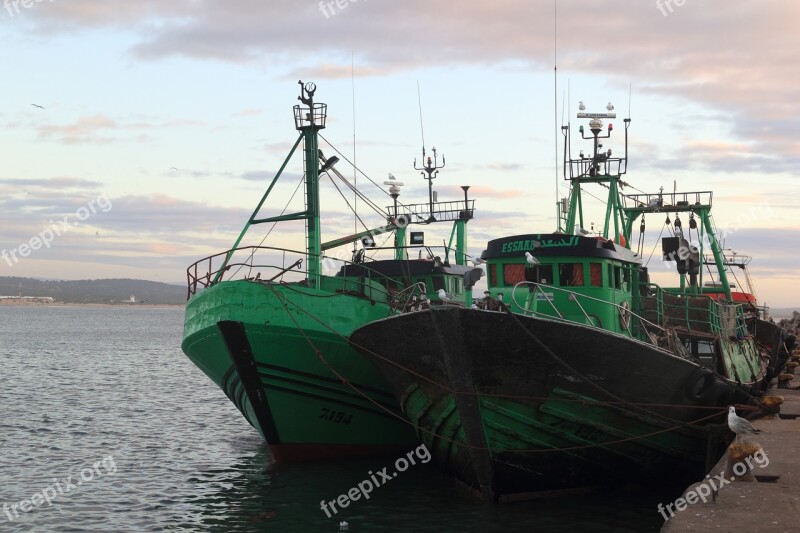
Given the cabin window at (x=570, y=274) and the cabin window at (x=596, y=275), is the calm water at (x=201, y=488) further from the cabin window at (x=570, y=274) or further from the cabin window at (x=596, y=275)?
the cabin window at (x=570, y=274)

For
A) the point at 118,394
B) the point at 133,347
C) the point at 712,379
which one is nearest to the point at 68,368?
the point at 118,394

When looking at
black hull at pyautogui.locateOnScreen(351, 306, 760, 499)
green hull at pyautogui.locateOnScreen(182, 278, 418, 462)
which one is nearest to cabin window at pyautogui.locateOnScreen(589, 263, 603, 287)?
black hull at pyautogui.locateOnScreen(351, 306, 760, 499)

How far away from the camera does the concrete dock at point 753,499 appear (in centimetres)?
1070

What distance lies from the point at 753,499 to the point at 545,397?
5185 mm

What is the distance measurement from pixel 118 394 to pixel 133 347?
50276 mm

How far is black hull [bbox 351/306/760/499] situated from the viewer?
16062 millimetres

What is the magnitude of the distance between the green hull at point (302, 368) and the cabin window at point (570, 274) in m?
4.27

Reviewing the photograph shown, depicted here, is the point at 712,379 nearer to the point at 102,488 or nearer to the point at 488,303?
the point at 488,303

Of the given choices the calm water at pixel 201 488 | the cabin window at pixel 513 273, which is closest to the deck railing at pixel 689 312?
the cabin window at pixel 513 273

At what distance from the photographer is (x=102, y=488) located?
68.1ft

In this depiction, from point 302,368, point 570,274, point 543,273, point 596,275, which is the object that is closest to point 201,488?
point 302,368

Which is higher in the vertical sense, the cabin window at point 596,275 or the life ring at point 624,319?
the cabin window at point 596,275

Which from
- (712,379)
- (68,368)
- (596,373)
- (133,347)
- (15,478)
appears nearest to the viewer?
(596,373)

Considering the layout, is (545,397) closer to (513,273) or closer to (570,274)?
(570,274)
